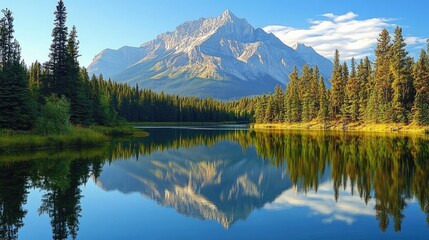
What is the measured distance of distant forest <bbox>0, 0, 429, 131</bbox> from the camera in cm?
5050

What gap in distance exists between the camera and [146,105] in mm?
197750

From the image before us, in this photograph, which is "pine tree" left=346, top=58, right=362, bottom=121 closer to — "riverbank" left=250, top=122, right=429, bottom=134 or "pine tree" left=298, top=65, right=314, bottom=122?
"riverbank" left=250, top=122, right=429, bottom=134

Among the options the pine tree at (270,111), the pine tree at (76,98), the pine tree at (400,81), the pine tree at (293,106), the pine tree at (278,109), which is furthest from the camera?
the pine tree at (270,111)

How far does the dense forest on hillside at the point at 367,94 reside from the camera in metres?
94.2

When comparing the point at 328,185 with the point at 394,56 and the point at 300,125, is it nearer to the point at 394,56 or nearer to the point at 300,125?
the point at 394,56

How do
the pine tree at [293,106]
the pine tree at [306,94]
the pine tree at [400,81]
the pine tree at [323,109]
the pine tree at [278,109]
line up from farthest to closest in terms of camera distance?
1. the pine tree at [278,109]
2. the pine tree at [293,106]
3. the pine tree at [306,94]
4. the pine tree at [323,109]
5. the pine tree at [400,81]

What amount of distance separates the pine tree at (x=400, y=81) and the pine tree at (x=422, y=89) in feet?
8.38

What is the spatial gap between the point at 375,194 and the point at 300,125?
119 meters

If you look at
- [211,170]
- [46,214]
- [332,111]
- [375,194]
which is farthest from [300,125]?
[46,214]

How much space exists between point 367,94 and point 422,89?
24.6 m

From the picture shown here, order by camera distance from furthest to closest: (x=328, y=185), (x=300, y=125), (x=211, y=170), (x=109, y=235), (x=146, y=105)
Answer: (x=146, y=105)
(x=300, y=125)
(x=211, y=170)
(x=328, y=185)
(x=109, y=235)

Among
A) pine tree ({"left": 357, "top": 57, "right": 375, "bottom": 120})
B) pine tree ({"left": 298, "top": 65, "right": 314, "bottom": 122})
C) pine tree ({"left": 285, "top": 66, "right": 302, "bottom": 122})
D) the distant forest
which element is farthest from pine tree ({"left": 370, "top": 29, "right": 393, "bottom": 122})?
pine tree ({"left": 285, "top": 66, "right": 302, "bottom": 122})

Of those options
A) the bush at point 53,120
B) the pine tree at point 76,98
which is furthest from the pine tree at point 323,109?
the bush at point 53,120

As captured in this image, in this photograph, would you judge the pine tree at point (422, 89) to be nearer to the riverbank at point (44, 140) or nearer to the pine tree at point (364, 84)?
the pine tree at point (364, 84)
